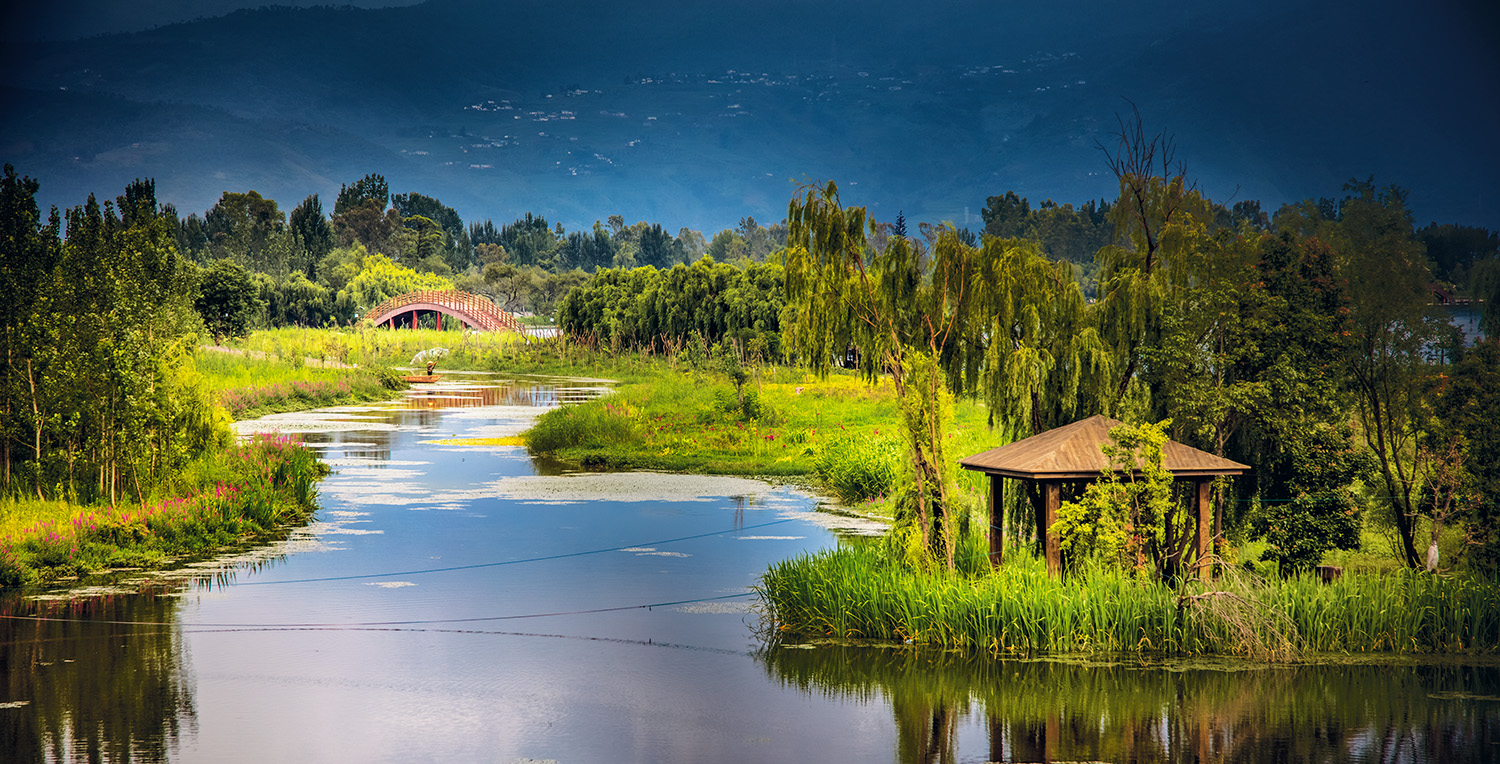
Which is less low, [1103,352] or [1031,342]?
[1031,342]

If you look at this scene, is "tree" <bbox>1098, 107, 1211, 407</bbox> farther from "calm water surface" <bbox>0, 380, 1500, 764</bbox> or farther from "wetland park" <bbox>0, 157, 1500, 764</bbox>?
"calm water surface" <bbox>0, 380, 1500, 764</bbox>

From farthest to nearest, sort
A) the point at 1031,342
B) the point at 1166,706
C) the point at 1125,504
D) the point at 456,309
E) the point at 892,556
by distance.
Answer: the point at 456,309
the point at 1031,342
the point at 892,556
the point at 1125,504
the point at 1166,706

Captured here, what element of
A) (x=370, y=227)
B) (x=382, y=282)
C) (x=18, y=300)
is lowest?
(x=18, y=300)

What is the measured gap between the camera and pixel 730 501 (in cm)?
2533

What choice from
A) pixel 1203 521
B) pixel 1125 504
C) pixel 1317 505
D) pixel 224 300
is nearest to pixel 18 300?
pixel 1125 504

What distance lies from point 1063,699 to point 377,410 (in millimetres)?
42078

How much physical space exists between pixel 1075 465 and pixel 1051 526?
723mm

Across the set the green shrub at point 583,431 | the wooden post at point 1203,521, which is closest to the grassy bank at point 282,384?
the green shrub at point 583,431

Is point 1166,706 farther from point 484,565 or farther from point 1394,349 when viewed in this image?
point 484,565

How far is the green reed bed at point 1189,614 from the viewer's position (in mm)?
12914

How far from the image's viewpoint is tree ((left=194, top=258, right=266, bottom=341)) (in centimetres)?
6706

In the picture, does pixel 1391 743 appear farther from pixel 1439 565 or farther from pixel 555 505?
pixel 555 505

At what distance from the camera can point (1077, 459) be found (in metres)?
13.2

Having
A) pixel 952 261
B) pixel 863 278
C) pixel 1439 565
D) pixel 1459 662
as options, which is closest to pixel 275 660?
pixel 863 278
